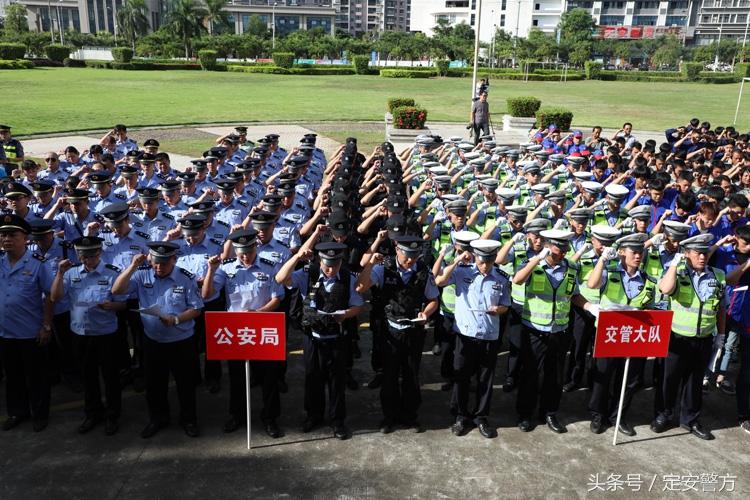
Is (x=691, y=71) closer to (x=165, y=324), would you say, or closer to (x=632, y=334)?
(x=632, y=334)

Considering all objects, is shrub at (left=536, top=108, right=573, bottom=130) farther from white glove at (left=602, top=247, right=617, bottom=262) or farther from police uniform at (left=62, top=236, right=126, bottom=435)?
police uniform at (left=62, top=236, right=126, bottom=435)

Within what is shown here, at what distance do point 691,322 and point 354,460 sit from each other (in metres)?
3.45

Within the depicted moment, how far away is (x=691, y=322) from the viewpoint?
599 cm

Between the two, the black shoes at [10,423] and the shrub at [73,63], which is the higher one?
the shrub at [73,63]

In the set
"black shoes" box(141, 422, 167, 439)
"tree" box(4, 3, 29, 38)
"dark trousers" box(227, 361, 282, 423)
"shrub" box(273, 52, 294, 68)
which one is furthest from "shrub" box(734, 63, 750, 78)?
"tree" box(4, 3, 29, 38)

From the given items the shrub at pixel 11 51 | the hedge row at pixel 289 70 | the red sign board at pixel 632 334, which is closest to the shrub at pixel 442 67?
the hedge row at pixel 289 70

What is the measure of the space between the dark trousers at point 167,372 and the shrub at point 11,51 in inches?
2863

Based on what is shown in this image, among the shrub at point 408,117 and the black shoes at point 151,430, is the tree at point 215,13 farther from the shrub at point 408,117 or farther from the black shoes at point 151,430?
the black shoes at point 151,430

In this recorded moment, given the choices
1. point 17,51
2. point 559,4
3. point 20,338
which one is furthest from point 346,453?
point 559,4

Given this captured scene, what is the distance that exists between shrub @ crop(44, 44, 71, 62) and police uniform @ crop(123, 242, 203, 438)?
245 feet

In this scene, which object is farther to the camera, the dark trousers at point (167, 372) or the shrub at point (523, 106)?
the shrub at point (523, 106)

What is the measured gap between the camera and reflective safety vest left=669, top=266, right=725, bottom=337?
234 inches

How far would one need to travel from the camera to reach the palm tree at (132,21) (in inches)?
3905


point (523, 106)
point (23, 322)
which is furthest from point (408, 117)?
point (23, 322)
